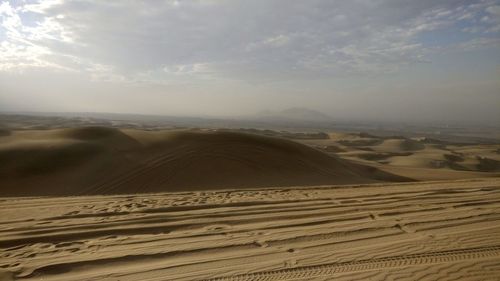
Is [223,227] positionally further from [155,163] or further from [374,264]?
[155,163]

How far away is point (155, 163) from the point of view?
13.4 meters

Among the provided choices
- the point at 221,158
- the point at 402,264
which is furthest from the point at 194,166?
the point at 402,264

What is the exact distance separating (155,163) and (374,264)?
10333 millimetres

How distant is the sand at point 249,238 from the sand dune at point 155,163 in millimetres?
3547

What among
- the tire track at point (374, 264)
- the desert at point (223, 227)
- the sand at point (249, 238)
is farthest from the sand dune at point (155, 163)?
the tire track at point (374, 264)

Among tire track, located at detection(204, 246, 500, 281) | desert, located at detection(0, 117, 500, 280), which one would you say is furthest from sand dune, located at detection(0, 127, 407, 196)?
tire track, located at detection(204, 246, 500, 281)

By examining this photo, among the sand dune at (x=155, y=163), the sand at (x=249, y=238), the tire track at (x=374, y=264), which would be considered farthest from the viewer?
the sand dune at (x=155, y=163)

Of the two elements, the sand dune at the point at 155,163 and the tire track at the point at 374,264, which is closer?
the tire track at the point at 374,264

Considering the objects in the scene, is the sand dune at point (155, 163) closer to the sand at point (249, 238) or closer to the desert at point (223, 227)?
the desert at point (223, 227)

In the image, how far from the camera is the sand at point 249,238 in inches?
174

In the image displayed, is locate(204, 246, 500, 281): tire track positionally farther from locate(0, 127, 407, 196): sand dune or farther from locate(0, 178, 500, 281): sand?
locate(0, 127, 407, 196): sand dune

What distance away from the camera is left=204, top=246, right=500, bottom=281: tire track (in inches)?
169

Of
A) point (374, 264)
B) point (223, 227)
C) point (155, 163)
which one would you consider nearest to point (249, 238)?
point (223, 227)

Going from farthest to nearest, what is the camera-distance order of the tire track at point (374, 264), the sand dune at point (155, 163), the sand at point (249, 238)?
the sand dune at point (155, 163)
the sand at point (249, 238)
the tire track at point (374, 264)
